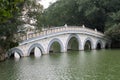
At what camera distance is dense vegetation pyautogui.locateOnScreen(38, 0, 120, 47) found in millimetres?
34472

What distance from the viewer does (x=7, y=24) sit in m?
19.8

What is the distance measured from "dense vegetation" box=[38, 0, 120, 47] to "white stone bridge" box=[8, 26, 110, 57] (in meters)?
1.82

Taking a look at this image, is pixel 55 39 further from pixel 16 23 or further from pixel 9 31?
pixel 9 31

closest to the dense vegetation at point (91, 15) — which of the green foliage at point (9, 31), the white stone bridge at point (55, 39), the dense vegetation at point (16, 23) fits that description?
the white stone bridge at point (55, 39)

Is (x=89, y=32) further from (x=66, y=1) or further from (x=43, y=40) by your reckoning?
(x=66, y=1)

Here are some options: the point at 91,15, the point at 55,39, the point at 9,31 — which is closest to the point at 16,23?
the point at 9,31

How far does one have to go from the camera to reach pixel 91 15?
3788cm

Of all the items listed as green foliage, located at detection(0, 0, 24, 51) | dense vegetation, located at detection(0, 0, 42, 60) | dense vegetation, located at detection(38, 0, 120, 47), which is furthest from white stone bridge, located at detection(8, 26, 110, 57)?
green foliage, located at detection(0, 0, 24, 51)

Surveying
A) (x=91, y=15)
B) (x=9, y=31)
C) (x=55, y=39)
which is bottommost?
(x=55, y=39)

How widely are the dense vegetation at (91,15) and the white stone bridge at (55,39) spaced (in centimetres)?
182

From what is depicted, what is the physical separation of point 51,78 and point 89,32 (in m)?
21.3

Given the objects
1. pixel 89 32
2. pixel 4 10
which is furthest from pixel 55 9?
pixel 4 10

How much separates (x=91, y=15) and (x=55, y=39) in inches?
448

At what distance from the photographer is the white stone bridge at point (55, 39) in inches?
974
